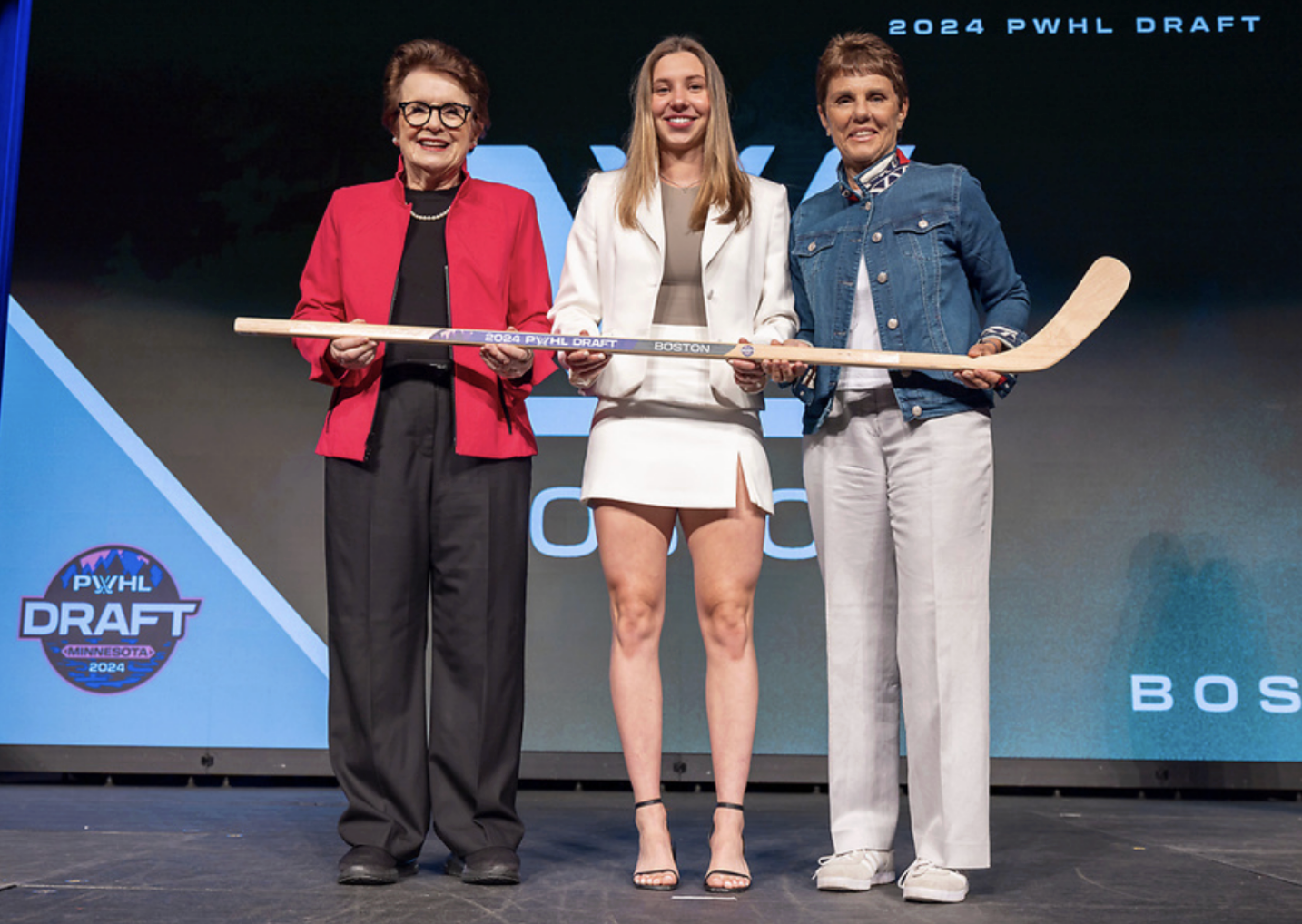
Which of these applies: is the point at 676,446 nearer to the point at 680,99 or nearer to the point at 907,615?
the point at 907,615

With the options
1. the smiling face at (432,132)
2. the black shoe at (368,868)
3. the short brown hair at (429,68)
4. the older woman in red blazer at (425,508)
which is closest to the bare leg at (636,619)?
the older woman in red blazer at (425,508)

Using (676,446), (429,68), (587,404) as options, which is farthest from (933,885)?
(587,404)

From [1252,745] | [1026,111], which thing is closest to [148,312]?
[1026,111]

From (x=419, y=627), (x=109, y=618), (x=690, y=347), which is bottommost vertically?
(x=109, y=618)

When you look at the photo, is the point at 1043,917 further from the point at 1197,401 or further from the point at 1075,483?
the point at 1197,401

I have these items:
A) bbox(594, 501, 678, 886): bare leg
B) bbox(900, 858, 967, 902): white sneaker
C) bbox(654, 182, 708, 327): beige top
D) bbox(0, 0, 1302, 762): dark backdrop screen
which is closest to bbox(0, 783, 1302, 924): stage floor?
bbox(900, 858, 967, 902): white sneaker

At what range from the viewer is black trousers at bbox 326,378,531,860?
7.86 feet

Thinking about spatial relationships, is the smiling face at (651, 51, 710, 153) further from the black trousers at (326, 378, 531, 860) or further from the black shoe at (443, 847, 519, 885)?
the black shoe at (443, 847, 519, 885)

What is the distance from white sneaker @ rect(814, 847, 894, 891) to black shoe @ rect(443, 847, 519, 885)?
0.59m

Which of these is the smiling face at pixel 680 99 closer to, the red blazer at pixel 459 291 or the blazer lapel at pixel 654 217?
the blazer lapel at pixel 654 217

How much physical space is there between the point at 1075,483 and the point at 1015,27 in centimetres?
166

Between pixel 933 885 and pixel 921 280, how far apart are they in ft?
3.81

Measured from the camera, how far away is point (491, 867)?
2.26m

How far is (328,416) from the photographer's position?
247 cm
